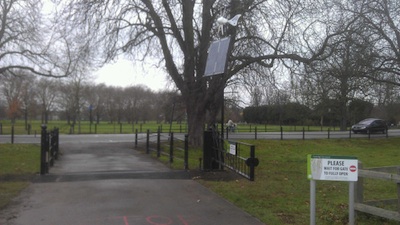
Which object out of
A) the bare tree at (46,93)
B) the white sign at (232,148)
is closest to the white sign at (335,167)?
the white sign at (232,148)

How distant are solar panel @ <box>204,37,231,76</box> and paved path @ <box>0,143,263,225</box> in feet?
9.59

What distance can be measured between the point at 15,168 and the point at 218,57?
680 cm

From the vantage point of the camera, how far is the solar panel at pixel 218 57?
37.5ft

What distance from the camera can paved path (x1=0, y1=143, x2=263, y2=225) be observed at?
686 cm

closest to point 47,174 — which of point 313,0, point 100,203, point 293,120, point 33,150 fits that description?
point 100,203

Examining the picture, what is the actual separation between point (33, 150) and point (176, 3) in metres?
9.02

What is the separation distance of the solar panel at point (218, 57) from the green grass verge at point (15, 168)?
5478 mm

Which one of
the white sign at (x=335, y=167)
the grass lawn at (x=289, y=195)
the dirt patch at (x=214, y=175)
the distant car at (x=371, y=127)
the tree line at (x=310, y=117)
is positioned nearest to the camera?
the white sign at (x=335, y=167)

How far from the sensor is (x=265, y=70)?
65.8 feet

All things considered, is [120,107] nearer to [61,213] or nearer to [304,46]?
[304,46]

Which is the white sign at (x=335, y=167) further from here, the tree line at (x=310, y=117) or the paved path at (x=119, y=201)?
the tree line at (x=310, y=117)

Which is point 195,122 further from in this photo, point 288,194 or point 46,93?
point 46,93

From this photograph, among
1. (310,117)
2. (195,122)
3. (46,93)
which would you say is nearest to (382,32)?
(195,122)

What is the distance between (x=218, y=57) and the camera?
11.9 metres
